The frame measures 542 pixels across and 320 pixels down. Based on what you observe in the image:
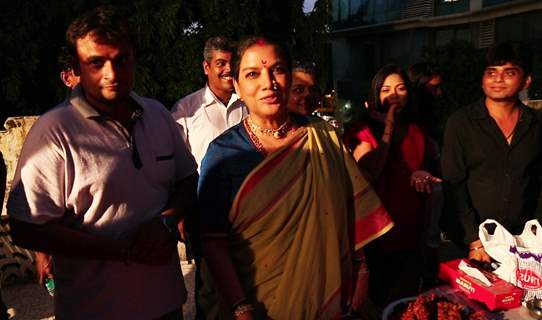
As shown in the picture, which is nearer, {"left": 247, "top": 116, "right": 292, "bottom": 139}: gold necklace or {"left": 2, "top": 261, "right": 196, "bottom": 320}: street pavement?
{"left": 247, "top": 116, "right": 292, "bottom": 139}: gold necklace

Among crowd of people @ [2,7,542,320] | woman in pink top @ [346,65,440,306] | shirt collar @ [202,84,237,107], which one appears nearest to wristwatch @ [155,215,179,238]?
crowd of people @ [2,7,542,320]

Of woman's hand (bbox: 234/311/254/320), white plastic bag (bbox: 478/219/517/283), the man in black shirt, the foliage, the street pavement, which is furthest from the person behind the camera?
the foliage

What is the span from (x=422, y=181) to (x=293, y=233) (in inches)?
45.8

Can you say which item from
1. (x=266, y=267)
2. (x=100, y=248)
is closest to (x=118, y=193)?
(x=100, y=248)

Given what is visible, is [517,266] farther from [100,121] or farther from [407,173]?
[100,121]

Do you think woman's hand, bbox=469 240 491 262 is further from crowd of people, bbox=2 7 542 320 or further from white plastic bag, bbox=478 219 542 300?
crowd of people, bbox=2 7 542 320

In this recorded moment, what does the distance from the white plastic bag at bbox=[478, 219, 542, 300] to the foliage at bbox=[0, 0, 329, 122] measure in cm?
701

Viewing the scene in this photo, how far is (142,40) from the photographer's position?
27.6 ft

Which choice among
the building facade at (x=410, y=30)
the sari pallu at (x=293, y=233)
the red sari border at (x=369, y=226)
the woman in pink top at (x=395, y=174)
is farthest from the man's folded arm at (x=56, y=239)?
the building facade at (x=410, y=30)

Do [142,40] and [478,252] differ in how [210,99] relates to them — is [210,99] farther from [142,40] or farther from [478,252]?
[142,40]

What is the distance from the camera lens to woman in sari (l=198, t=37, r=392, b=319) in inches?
63.2

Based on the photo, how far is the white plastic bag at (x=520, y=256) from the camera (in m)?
1.77

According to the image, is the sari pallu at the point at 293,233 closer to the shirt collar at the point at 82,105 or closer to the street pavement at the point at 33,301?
the shirt collar at the point at 82,105

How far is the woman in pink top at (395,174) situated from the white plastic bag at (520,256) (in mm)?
574
